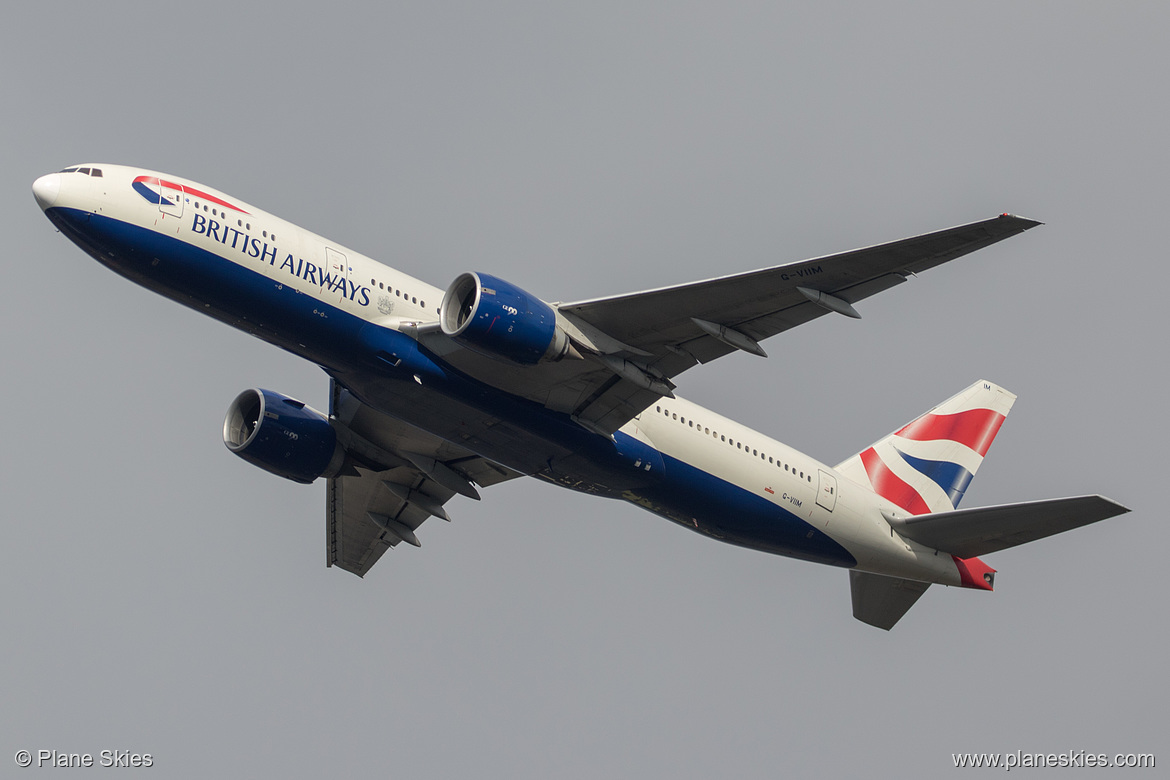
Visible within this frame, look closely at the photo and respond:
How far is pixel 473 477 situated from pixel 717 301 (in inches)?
452

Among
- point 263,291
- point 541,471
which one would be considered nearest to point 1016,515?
point 541,471

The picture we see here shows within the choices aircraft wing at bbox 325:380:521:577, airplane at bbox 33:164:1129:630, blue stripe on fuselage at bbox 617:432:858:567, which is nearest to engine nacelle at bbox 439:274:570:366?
airplane at bbox 33:164:1129:630

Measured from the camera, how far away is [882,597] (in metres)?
37.0

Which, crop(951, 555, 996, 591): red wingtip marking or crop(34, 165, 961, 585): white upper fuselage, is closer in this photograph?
crop(34, 165, 961, 585): white upper fuselage

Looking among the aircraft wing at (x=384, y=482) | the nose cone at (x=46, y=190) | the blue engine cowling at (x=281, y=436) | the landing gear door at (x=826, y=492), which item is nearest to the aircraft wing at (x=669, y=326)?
the aircraft wing at (x=384, y=482)

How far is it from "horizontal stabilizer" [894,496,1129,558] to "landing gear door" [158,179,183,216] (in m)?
20.4

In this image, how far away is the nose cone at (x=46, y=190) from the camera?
26875mm

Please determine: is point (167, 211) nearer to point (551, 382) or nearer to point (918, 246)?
point (551, 382)

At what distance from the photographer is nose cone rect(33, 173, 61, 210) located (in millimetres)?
26875

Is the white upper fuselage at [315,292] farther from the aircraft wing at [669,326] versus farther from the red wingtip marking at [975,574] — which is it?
the red wingtip marking at [975,574]

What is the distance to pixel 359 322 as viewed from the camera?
28469 mm

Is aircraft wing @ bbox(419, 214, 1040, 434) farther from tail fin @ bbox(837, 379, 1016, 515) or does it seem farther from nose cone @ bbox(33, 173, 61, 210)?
tail fin @ bbox(837, 379, 1016, 515)

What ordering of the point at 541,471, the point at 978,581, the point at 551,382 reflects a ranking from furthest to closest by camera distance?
1. the point at 978,581
2. the point at 541,471
3. the point at 551,382

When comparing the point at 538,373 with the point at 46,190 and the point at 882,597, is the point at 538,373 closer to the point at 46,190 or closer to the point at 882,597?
the point at 46,190
